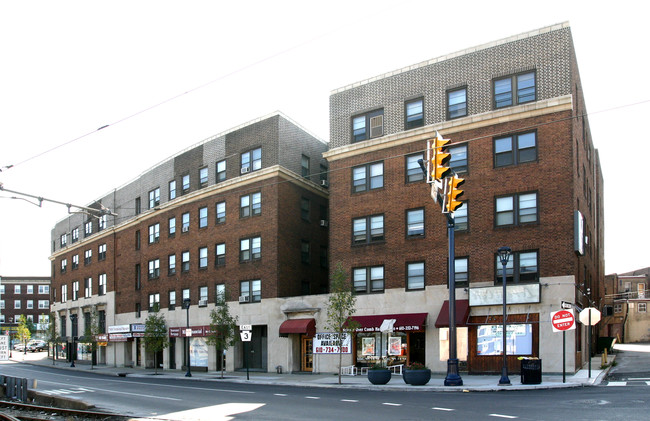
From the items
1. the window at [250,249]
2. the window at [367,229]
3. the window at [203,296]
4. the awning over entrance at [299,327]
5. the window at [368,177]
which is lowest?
the awning over entrance at [299,327]

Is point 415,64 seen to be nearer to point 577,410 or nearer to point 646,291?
point 577,410

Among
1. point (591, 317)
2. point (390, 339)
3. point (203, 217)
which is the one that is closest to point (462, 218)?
point (390, 339)

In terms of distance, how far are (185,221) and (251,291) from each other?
32.2ft

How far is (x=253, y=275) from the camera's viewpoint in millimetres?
41406

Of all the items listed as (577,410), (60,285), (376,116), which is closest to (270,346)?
(376,116)

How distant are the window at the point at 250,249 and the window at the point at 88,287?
27621mm

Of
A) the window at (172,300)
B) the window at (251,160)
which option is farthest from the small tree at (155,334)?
the window at (251,160)

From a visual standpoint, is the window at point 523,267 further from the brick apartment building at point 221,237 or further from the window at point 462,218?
the brick apartment building at point 221,237

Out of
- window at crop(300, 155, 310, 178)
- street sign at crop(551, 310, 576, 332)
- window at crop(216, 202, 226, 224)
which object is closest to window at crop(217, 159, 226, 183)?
window at crop(216, 202, 226, 224)

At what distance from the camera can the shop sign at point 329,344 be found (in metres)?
35.7

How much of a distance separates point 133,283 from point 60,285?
22.0 m

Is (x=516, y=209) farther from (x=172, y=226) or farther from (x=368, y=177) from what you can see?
(x=172, y=226)

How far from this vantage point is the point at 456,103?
33.2 metres

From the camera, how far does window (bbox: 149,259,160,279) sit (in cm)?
5156
